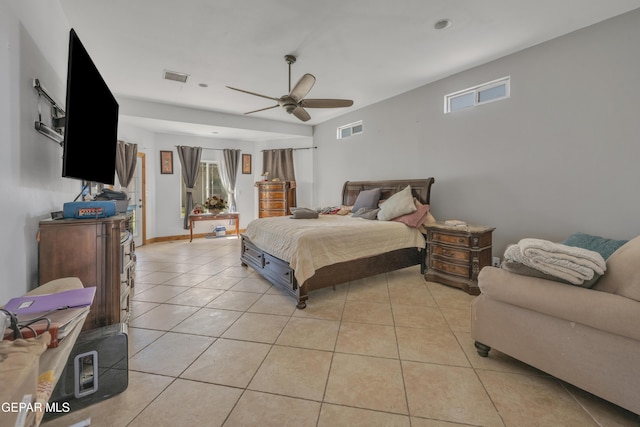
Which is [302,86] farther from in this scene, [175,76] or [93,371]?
[93,371]

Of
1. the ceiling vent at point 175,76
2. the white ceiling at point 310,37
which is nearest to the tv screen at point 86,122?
the white ceiling at point 310,37

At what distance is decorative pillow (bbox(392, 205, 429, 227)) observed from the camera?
11.7 feet

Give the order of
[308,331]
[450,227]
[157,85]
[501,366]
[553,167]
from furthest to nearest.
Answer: [157,85], [450,227], [553,167], [308,331], [501,366]

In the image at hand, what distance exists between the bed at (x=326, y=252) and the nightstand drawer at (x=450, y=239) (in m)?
0.27

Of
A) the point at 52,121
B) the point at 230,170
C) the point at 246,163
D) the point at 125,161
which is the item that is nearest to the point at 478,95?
the point at 52,121

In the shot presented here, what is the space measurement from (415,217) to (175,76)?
4.13 metres

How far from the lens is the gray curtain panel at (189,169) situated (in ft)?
20.9

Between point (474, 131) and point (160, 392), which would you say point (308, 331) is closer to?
point (160, 392)

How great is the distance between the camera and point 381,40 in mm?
2959

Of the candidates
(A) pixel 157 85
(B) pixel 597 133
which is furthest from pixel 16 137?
(B) pixel 597 133

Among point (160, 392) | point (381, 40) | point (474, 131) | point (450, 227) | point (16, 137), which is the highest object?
point (381, 40)

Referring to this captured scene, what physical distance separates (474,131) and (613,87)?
1.31 meters

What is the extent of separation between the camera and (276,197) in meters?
6.55

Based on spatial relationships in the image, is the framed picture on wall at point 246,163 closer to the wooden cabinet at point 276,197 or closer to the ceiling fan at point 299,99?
the wooden cabinet at point 276,197
